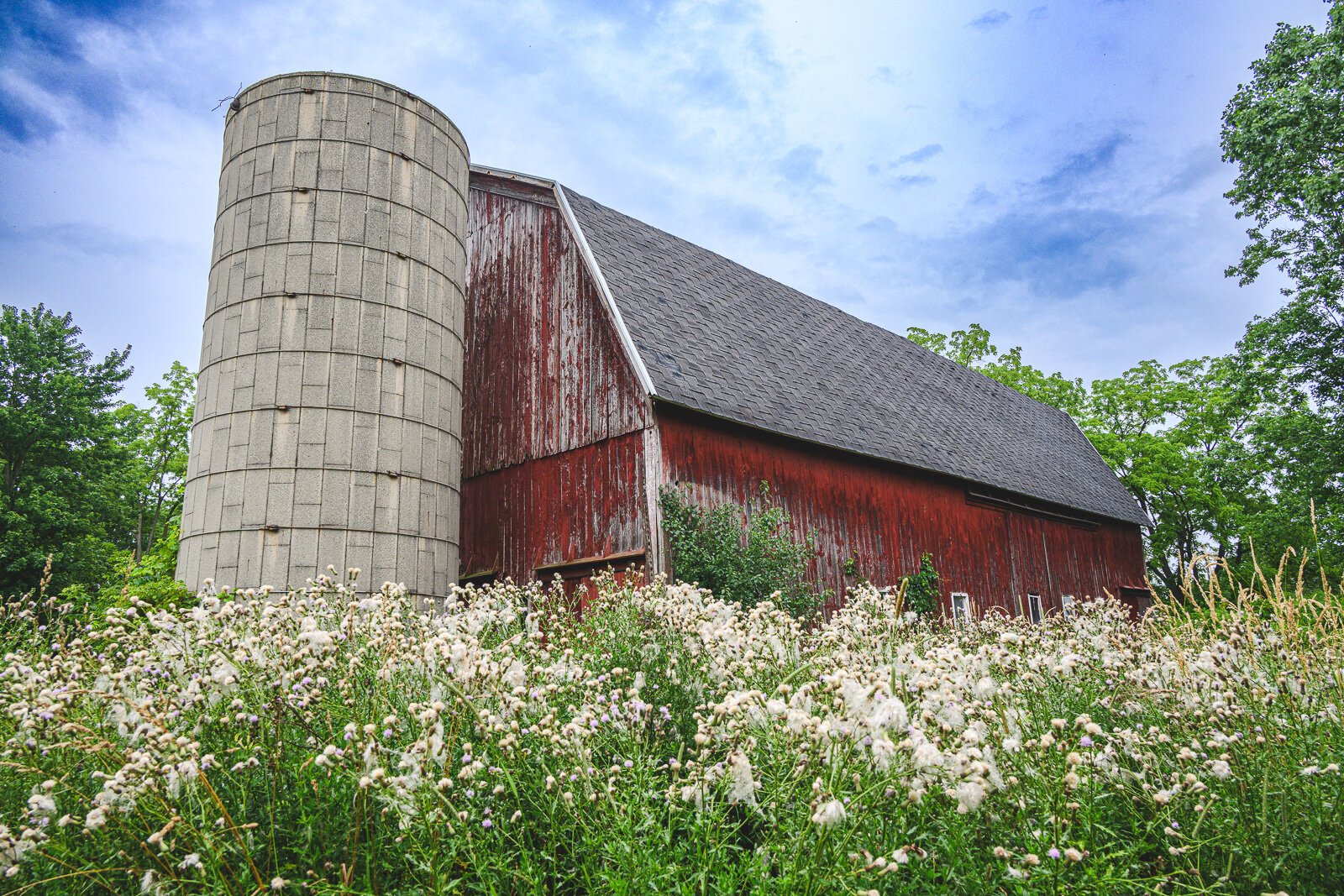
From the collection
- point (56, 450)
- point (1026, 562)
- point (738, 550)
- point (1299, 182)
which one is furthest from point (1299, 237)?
point (56, 450)

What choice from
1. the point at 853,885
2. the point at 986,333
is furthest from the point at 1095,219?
the point at 853,885

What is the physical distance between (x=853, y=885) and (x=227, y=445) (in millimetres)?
9470

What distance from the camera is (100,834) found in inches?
125

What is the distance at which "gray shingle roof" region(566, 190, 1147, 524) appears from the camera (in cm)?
1279

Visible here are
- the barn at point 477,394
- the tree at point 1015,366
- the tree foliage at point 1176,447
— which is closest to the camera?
the barn at point 477,394

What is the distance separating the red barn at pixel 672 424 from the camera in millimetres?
11820

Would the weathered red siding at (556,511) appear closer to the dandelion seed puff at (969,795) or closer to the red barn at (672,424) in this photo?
the red barn at (672,424)

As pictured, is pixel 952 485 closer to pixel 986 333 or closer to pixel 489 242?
pixel 489 242

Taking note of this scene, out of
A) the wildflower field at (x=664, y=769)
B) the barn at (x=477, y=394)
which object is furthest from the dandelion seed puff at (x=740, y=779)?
the barn at (x=477, y=394)

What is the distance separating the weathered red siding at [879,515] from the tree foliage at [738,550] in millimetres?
315

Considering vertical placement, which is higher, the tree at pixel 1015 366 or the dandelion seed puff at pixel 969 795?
the tree at pixel 1015 366

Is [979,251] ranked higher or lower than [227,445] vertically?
higher

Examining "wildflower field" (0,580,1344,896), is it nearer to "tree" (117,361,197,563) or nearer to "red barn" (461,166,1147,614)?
"red barn" (461,166,1147,614)

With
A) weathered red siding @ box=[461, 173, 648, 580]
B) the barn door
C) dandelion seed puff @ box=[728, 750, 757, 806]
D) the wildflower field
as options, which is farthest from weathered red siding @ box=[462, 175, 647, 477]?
the barn door
